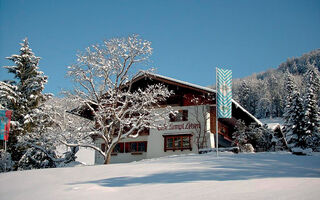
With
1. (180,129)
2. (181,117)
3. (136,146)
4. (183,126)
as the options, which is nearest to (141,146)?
(136,146)

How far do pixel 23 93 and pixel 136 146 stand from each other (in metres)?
11.1

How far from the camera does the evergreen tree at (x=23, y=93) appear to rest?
27.7 metres

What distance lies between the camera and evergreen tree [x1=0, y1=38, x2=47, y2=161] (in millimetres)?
27719

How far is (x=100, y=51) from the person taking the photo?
24.5 metres

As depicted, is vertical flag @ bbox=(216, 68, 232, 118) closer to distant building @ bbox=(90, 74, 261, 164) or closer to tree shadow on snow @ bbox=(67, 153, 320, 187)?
tree shadow on snow @ bbox=(67, 153, 320, 187)

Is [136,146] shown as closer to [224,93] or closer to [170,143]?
[170,143]

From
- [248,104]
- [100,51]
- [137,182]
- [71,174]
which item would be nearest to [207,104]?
[100,51]

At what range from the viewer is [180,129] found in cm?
2827

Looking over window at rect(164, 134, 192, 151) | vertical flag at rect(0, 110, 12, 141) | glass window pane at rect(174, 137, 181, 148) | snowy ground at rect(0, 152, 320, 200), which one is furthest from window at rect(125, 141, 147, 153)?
snowy ground at rect(0, 152, 320, 200)

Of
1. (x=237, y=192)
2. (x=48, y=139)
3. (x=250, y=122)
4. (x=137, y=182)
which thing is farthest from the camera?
(x=250, y=122)

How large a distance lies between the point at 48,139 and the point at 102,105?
16.2ft

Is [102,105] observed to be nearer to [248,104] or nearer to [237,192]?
[237,192]

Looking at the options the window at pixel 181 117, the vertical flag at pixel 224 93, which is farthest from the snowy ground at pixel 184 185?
the window at pixel 181 117

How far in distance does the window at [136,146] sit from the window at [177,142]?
2.32 meters
